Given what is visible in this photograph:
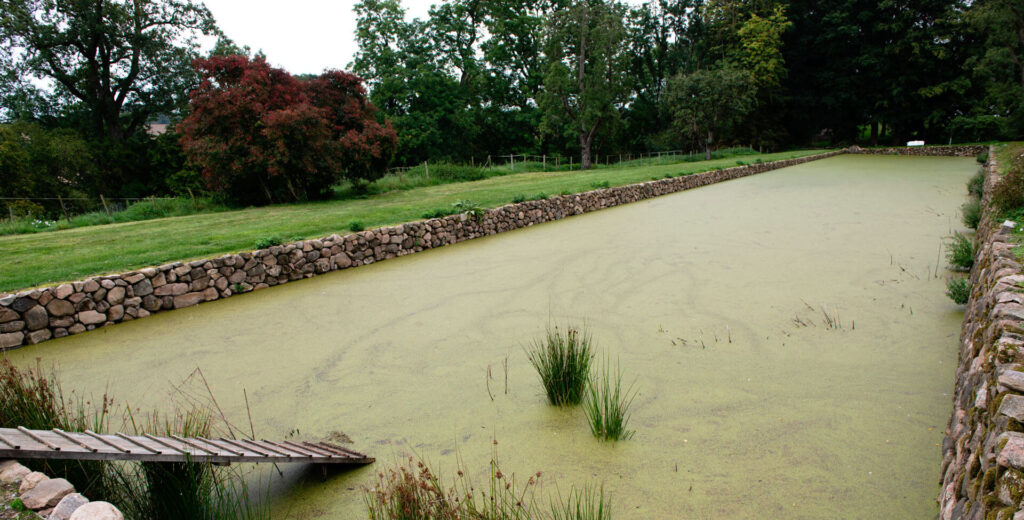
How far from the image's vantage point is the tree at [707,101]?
29.9 meters

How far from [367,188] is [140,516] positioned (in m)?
14.5

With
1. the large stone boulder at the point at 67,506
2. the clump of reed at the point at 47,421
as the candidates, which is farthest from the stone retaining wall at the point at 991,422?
the clump of reed at the point at 47,421

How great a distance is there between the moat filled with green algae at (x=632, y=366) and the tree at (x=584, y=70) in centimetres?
2214

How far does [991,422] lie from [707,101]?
31.3 meters

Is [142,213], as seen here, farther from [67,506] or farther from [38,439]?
[67,506]

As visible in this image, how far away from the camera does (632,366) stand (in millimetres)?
3967

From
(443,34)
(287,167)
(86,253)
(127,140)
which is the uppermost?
(443,34)

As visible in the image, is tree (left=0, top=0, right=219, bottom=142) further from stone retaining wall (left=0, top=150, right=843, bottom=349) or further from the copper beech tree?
stone retaining wall (left=0, top=150, right=843, bottom=349)

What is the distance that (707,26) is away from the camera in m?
41.1

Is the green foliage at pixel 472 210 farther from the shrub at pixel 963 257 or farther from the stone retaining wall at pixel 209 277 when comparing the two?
the shrub at pixel 963 257

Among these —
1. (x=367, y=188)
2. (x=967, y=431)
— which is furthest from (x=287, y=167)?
(x=967, y=431)

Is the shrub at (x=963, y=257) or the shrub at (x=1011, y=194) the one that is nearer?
the shrub at (x=1011, y=194)

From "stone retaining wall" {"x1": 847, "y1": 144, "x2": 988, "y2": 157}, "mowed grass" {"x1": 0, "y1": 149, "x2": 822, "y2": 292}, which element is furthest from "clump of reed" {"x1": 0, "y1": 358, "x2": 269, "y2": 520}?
"stone retaining wall" {"x1": 847, "y1": 144, "x2": 988, "y2": 157}

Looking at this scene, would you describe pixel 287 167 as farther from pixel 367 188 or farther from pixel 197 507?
pixel 197 507
